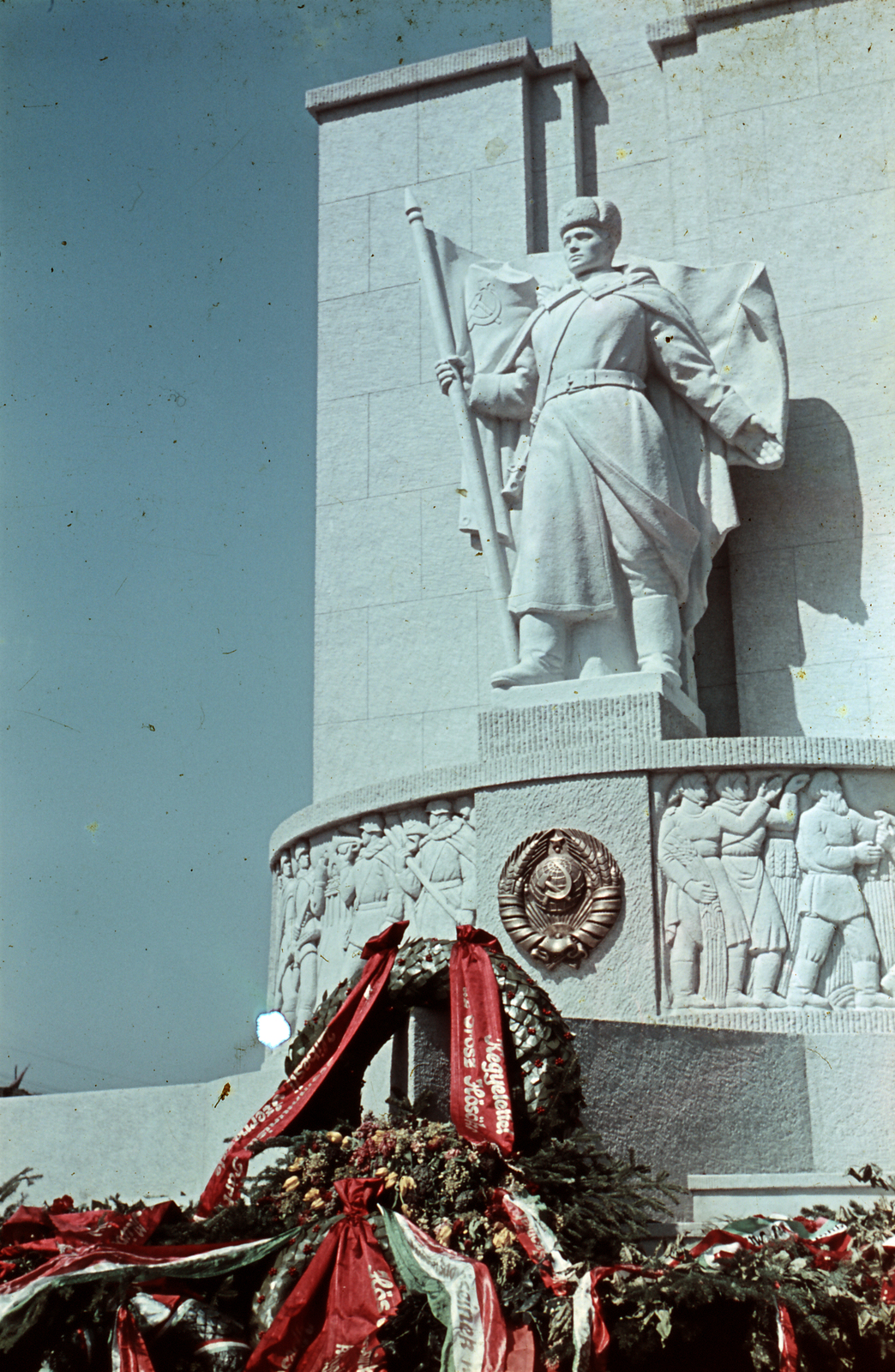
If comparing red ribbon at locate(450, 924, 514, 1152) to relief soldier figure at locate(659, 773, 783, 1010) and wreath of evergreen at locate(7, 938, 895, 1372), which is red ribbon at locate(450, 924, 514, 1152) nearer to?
wreath of evergreen at locate(7, 938, 895, 1372)

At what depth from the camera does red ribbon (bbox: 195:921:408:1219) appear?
193 inches

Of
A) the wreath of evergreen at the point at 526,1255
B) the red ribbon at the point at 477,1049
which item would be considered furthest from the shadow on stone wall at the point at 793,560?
the wreath of evergreen at the point at 526,1255

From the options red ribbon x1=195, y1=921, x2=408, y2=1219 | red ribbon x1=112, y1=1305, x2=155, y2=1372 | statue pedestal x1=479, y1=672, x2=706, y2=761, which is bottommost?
red ribbon x1=112, y1=1305, x2=155, y2=1372

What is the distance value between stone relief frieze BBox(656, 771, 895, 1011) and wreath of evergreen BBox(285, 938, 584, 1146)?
1.94 metres

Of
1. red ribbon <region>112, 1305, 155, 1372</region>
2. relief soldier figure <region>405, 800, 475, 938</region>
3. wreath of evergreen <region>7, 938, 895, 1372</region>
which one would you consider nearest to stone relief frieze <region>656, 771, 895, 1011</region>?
relief soldier figure <region>405, 800, 475, 938</region>

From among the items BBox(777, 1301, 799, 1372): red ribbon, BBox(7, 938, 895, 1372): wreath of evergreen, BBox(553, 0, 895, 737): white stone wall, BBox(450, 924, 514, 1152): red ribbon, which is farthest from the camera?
BBox(553, 0, 895, 737): white stone wall

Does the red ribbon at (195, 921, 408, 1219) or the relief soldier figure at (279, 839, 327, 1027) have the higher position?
the relief soldier figure at (279, 839, 327, 1027)

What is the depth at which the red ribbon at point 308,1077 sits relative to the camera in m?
4.91

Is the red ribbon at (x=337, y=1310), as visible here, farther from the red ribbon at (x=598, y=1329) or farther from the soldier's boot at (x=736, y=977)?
the soldier's boot at (x=736, y=977)

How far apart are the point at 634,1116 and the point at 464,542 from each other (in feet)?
18.1

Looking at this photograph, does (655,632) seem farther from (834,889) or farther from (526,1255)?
(526,1255)

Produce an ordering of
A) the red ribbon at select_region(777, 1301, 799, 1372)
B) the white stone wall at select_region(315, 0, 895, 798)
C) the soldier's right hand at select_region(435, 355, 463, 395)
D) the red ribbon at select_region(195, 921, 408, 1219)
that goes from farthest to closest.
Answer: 1. the white stone wall at select_region(315, 0, 895, 798)
2. the soldier's right hand at select_region(435, 355, 463, 395)
3. the red ribbon at select_region(195, 921, 408, 1219)
4. the red ribbon at select_region(777, 1301, 799, 1372)

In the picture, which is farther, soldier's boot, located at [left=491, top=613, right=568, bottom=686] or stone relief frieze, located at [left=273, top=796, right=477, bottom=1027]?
soldier's boot, located at [left=491, top=613, right=568, bottom=686]

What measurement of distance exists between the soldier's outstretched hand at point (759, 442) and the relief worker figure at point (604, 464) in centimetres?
2
